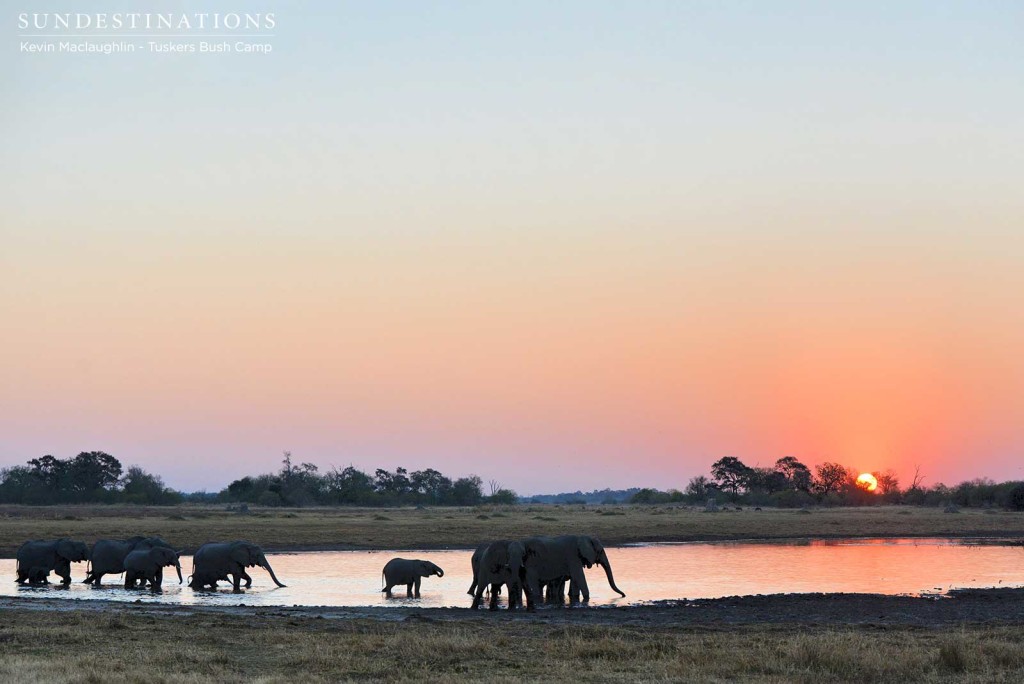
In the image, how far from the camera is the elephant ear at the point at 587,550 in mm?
27672

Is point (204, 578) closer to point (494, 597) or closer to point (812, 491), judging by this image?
point (494, 597)

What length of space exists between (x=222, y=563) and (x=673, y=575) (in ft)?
44.3

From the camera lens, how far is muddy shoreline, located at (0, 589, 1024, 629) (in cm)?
2305

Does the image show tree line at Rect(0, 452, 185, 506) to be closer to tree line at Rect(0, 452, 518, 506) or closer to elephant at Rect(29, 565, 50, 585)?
tree line at Rect(0, 452, 518, 506)

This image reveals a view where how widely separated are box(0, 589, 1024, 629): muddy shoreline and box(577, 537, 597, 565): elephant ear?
1788 mm

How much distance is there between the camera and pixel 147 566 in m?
31.9

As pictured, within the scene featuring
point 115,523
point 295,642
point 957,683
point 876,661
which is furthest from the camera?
point 115,523

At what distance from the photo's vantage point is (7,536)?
51.2m

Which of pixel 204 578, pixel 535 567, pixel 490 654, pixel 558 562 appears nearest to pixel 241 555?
pixel 204 578

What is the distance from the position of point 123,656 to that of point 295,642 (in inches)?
104

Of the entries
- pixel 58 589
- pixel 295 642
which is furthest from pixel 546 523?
pixel 295 642

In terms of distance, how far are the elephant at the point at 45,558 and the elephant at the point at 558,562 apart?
14199mm

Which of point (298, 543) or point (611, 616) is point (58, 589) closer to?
point (611, 616)

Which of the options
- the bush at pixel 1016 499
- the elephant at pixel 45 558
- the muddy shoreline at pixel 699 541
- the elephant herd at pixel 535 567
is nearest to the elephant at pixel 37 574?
the elephant at pixel 45 558
